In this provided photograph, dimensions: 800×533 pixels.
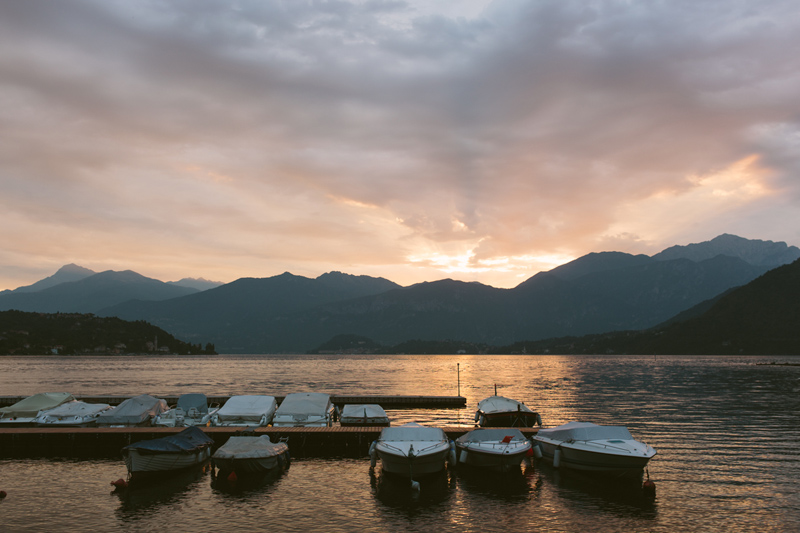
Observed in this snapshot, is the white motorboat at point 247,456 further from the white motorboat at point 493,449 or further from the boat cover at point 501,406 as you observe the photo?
the boat cover at point 501,406

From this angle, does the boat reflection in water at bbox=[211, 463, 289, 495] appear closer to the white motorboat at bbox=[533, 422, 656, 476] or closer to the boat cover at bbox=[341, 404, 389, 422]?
the boat cover at bbox=[341, 404, 389, 422]

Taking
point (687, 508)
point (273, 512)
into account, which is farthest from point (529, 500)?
point (273, 512)

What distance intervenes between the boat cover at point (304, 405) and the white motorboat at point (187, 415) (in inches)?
248

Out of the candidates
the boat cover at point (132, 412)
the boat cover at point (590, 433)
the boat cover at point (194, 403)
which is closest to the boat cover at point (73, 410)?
the boat cover at point (132, 412)

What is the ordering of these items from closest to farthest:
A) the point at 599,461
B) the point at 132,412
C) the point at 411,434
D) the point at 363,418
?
the point at 599,461
the point at 411,434
the point at 132,412
the point at 363,418

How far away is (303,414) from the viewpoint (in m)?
41.9

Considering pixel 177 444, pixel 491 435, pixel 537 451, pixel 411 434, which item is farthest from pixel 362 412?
pixel 177 444

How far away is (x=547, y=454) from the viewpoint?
32.9 metres

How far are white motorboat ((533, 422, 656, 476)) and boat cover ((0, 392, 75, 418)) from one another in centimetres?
4180

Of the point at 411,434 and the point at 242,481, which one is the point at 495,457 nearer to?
the point at 411,434

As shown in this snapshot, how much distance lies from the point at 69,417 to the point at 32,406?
511 centimetres

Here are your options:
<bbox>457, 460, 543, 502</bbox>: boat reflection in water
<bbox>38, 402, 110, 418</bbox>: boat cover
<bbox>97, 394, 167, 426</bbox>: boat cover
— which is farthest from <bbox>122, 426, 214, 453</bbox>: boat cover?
<bbox>38, 402, 110, 418</bbox>: boat cover

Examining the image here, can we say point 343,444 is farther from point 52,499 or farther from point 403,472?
point 52,499

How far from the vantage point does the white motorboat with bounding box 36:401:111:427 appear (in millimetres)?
42369
